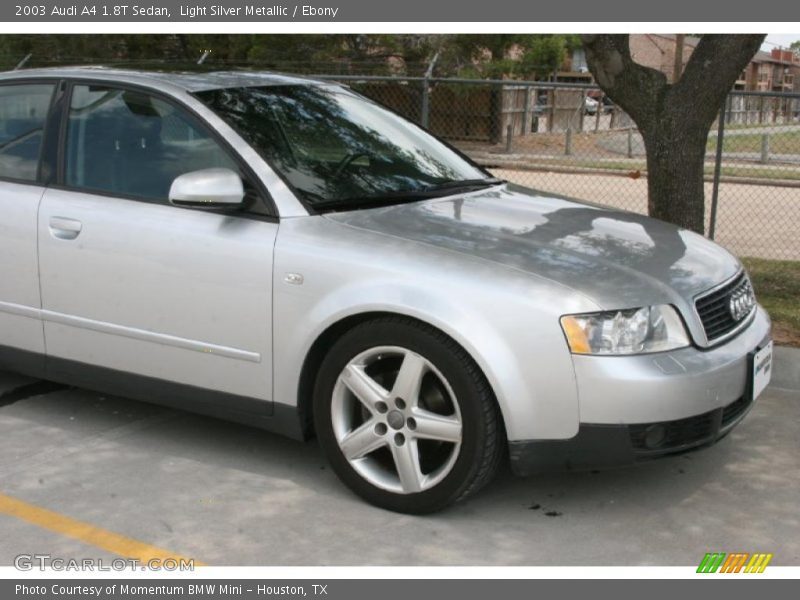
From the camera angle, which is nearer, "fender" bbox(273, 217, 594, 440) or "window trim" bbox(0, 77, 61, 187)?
"fender" bbox(273, 217, 594, 440)

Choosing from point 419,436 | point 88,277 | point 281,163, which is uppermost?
point 281,163

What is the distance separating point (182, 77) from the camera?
5117mm

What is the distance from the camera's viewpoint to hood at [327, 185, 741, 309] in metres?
4.05

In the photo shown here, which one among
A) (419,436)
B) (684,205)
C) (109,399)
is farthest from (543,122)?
(419,436)

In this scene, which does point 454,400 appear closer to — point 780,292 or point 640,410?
point 640,410

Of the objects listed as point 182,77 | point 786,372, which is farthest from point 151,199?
point 786,372

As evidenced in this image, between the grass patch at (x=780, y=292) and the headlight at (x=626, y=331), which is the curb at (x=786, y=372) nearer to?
the grass patch at (x=780, y=292)

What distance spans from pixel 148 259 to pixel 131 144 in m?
0.63

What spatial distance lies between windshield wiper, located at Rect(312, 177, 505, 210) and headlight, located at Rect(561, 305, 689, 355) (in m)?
1.17

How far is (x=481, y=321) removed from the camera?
12.9 feet

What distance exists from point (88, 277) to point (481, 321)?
6.26ft

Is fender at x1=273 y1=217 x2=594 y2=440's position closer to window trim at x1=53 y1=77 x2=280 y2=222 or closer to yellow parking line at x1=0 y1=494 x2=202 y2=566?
window trim at x1=53 y1=77 x2=280 y2=222

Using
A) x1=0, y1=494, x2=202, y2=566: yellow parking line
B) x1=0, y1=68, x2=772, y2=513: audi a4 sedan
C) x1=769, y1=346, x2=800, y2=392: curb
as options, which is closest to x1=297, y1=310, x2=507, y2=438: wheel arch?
x1=0, y1=68, x2=772, y2=513: audi a4 sedan

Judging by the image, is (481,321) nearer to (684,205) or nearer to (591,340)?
(591,340)
